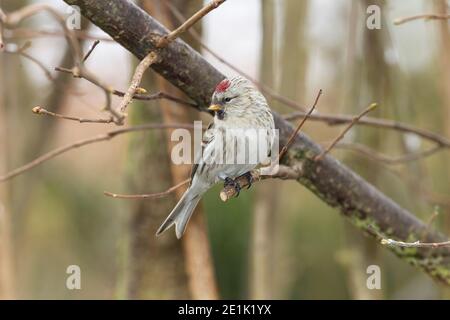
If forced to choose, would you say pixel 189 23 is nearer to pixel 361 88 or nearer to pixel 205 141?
pixel 205 141

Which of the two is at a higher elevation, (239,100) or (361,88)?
(361,88)

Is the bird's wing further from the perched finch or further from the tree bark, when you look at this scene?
the tree bark

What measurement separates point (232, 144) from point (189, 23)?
0.49 meters

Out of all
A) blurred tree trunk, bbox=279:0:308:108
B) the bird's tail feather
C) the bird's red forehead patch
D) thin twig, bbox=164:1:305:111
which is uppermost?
blurred tree trunk, bbox=279:0:308:108

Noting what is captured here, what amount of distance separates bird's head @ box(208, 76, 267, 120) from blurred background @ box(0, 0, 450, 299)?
29 centimetres

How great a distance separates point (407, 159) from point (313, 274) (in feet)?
6.18

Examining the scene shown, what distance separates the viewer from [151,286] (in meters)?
2.27

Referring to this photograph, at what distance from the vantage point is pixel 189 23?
130cm

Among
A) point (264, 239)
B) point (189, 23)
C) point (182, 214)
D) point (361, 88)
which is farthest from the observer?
point (361, 88)

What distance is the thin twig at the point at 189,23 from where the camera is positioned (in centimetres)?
122

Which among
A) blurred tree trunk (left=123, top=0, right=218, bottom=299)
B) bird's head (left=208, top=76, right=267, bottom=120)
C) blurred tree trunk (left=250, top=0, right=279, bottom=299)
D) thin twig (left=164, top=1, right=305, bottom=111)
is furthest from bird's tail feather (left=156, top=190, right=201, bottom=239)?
blurred tree trunk (left=250, top=0, right=279, bottom=299)

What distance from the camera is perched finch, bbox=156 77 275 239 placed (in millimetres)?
1683

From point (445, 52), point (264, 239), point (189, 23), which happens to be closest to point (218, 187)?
point (264, 239)

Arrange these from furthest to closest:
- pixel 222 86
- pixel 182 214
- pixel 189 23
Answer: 1. pixel 182 214
2. pixel 222 86
3. pixel 189 23
